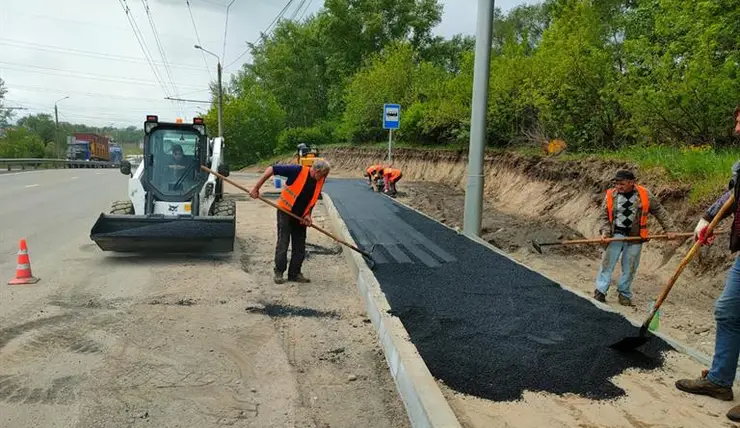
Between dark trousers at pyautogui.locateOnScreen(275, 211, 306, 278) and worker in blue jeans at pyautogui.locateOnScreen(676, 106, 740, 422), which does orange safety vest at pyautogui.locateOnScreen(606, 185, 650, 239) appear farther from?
dark trousers at pyautogui.locateOnScreen(275, 211, 306, 278)

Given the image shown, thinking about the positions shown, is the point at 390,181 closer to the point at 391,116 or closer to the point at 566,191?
the point at 391,116

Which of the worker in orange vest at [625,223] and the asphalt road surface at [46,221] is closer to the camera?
the worker in orange vest at [625,223]

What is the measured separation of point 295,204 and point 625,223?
3.93 metres

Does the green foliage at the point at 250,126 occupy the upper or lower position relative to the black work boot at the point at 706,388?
upper

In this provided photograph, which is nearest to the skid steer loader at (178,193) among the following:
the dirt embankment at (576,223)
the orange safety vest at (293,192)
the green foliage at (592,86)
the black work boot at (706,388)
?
the orange safety vest at (293,192)

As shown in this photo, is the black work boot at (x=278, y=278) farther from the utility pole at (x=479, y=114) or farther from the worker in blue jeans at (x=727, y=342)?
the worker in blue jeans at (x=727, y=342)

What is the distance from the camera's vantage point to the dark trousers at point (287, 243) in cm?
689

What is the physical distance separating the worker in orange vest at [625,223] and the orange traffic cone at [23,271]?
6.68 m

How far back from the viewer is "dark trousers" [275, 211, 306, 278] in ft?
22.6

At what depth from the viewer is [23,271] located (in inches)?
254

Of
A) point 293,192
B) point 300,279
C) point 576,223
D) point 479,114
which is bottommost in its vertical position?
point 300,279

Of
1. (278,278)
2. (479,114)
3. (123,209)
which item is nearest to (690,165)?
(479,114)

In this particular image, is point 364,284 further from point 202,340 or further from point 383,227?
point 383,227

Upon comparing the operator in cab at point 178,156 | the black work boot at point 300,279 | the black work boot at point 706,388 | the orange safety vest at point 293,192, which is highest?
the operator in cab at point 178,156
